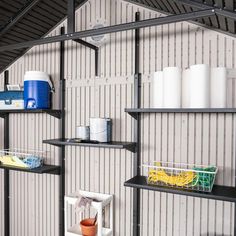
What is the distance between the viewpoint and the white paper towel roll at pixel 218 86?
5.94ft

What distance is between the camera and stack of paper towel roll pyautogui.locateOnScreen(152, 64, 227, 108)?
1787mm

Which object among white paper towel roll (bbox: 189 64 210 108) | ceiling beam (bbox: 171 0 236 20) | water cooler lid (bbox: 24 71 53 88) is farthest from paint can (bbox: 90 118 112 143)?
Answer: ceiling beam (bbox: 171 0 236 20)

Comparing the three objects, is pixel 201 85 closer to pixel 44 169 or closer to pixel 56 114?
pixel 56 114

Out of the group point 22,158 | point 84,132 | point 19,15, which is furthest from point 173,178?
point 19,15

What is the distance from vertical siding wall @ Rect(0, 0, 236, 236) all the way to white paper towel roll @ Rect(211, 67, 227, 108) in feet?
0.69

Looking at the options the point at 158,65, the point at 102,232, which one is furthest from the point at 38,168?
the point at 158,65

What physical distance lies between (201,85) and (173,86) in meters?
0.20

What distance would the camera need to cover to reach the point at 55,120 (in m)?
2.67

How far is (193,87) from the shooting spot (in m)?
1.82

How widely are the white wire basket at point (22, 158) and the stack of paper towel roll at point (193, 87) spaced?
138 cm

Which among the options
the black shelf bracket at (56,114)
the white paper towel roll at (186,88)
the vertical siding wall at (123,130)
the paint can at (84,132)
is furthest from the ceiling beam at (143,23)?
the paint can at (84,132)

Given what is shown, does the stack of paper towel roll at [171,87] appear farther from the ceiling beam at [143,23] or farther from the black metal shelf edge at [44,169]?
the black metal shelf edge at [44,169]

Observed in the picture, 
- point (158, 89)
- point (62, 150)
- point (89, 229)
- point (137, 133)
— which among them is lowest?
point (89, 229)

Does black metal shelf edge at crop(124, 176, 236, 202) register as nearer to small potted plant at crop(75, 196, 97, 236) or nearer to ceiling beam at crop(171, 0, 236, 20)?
small potted plant at crop(75, 196, 97, 236)
